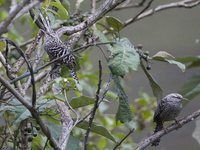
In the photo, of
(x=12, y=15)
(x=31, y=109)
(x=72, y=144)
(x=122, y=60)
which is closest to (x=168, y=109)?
(x=72, y=144)

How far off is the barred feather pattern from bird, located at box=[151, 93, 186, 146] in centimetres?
54

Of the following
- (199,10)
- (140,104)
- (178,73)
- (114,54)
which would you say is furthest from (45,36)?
(199,10)

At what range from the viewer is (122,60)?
59.4 inches

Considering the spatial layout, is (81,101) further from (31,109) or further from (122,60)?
(31,109)

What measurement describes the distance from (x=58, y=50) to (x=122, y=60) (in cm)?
39

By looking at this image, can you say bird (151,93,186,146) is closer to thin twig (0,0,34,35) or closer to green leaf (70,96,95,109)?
green leaf (70,96,95,109)

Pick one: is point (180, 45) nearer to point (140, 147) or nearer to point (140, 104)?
point (140, 104)

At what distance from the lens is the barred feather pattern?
1.81 metres

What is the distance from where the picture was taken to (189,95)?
7.19 feet

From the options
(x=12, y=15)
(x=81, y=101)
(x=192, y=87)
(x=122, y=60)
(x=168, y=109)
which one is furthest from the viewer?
(x=168, y=109)

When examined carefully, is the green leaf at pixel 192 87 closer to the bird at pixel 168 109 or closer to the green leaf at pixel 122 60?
the bird at pixel 168 109

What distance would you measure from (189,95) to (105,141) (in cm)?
121

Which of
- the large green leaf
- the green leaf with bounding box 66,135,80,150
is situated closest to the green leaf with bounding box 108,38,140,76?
the large green leaf

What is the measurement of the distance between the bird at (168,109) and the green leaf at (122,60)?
74 cm
